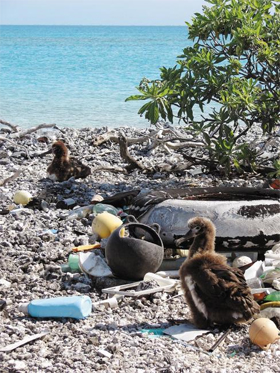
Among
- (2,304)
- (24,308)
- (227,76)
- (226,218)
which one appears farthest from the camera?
(227,76)

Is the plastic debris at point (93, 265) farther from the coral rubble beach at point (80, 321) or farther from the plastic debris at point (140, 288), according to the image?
the plastic debris at point (140, 288)

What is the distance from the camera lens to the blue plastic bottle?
5418mm

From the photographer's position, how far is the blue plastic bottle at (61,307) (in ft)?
17.8

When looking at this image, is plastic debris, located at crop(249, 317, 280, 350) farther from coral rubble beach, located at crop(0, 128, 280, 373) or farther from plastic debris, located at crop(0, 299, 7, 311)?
plastic debris, located at crop(0, 299, 7, 311)

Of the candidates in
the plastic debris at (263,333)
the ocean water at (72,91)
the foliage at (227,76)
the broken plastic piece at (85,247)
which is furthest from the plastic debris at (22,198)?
the ocean water at (72,91)

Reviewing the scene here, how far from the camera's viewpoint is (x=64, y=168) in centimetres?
1015

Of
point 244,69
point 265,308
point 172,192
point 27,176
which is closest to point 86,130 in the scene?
point 27,176

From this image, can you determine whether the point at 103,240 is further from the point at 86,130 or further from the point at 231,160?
the point at 86,130

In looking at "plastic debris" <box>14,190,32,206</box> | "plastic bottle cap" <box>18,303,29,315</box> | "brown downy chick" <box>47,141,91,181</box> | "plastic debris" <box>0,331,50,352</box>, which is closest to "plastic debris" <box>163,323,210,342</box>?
"plastic debris" <box>0,331,50,352</box>

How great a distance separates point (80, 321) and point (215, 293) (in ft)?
3.45

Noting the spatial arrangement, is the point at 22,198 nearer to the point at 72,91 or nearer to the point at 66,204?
the point at 66,204

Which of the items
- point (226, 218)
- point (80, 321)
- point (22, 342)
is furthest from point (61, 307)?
point (226, 218)

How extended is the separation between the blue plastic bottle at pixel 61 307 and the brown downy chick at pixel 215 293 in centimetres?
76

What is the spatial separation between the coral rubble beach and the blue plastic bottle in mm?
50
